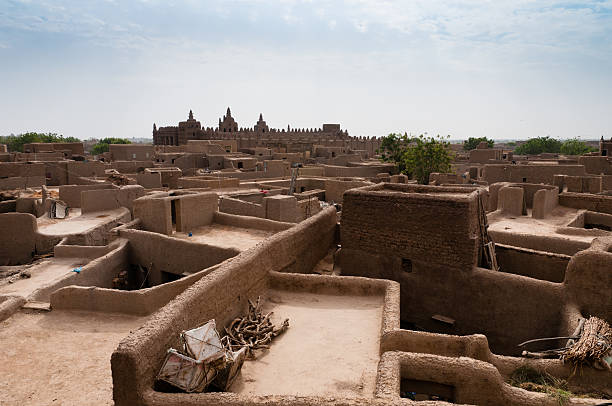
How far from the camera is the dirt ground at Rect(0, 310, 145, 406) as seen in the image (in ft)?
23.1

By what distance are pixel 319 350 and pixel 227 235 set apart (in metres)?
9.54

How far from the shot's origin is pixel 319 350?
706 centimetres

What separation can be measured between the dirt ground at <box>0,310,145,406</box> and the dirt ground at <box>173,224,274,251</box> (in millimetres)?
5225

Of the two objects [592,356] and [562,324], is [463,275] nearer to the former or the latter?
[562,324]

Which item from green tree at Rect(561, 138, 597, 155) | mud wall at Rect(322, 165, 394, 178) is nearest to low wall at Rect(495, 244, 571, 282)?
mud wall at Rect(322, 165, 394, 178)

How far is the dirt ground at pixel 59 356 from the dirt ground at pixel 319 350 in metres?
2.77

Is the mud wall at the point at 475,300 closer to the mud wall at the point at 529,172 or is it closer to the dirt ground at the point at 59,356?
the dirt ground at the point at 59,356

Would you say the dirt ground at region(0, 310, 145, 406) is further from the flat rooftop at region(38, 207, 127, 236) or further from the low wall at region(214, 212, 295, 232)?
the flat rooftop at region(38, 207, 127, 236)

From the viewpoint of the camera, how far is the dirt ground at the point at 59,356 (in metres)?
7.05

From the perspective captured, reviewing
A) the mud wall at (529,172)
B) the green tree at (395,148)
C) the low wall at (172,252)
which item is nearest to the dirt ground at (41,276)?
the low wall at (172,252)

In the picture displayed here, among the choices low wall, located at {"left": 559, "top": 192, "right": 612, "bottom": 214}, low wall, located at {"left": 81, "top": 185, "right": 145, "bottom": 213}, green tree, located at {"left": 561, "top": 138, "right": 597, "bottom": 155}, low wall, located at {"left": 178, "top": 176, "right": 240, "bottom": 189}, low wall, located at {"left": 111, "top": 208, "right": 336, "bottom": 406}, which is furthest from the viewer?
green tree, located at {"left": 561, "top": 138, "right": 597, "bottom": 155}

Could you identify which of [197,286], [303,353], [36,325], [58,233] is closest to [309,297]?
[303,353]

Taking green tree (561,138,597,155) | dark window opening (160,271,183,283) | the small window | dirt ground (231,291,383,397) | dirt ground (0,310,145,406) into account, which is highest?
green tree (561,138,597,155)

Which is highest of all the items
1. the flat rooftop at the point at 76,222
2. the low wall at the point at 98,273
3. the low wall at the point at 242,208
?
the low wall at the point at 242,208
